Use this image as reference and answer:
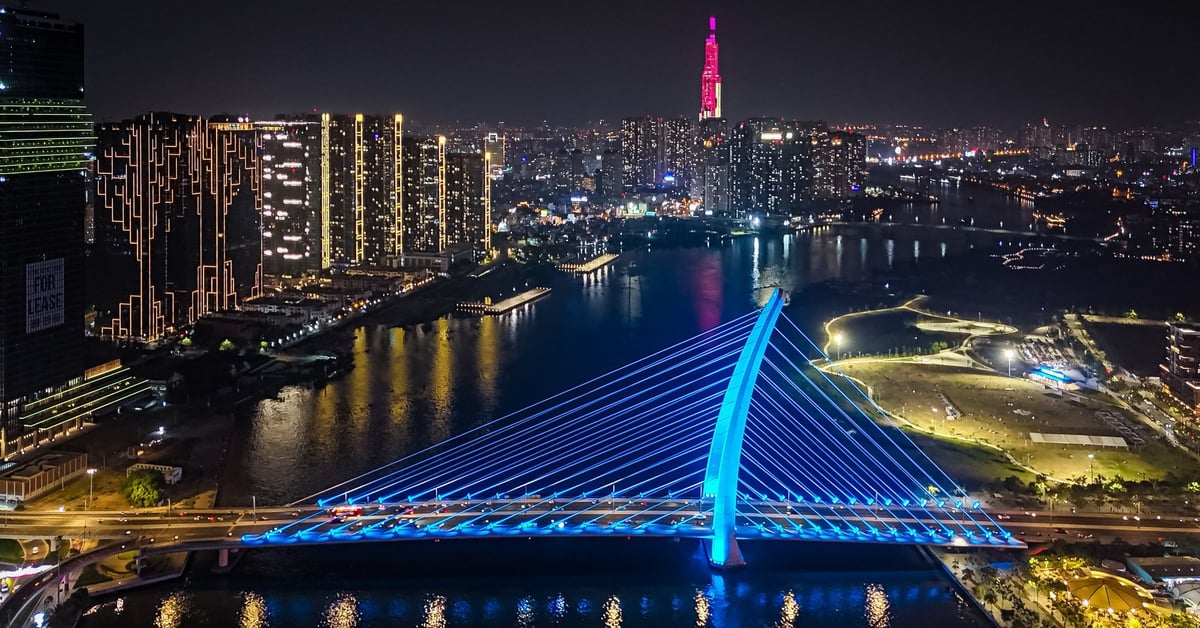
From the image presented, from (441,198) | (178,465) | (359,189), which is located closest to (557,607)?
(178,465)

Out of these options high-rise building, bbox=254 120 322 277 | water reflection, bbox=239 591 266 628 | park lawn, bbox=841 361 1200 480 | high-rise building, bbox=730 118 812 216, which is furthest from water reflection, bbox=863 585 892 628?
high-rise building, bbox=730 118 812 216

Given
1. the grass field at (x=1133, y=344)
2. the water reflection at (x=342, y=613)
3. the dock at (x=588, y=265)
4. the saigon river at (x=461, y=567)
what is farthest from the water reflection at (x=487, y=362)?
the grass field at (x=1133, y=344)

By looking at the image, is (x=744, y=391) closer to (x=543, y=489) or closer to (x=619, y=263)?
(x=543, y=489)

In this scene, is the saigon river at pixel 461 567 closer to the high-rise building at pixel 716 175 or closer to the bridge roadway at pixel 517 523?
the bridge roadway at pixel 517 523

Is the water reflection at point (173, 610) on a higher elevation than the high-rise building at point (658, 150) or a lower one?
lower

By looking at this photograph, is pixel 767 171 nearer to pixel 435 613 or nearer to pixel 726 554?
pixel 726 554
